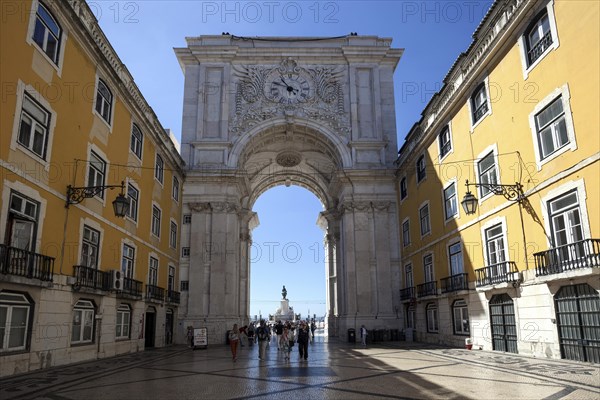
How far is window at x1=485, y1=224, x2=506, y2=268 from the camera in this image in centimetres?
1738

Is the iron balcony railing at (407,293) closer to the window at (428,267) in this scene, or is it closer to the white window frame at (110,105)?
the window at (428,267)

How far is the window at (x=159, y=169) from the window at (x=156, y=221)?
165cm

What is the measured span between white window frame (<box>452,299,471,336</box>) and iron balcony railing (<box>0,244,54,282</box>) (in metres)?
16.2

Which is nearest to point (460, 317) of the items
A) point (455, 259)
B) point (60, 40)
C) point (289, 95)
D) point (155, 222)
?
point (455, 259)

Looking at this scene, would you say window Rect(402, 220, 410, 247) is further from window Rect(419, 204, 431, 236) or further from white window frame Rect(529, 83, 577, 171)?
white window frame Rect(529, 83, 577, 171)

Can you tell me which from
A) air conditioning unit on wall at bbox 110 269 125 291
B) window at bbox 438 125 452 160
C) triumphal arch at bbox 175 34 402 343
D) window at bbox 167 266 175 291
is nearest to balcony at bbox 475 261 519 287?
window at bbox 438 125 452 160

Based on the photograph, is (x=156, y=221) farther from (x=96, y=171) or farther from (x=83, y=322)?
(x=83, y=322)

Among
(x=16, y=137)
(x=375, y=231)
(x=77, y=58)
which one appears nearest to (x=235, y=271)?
(x=375, y=231)

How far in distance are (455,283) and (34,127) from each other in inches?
680

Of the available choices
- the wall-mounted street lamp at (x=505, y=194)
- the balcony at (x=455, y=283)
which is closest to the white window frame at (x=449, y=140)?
the balcony at (x=455, y=283)

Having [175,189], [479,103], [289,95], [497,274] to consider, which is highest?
[289,95]

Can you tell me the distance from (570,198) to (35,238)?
49.4 feet

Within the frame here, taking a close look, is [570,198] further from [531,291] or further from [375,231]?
[375,231]

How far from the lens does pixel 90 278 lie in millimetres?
15883
